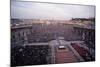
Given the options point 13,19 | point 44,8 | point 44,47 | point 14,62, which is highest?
point 44,8

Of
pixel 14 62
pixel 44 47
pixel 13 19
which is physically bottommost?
pixel 14 62

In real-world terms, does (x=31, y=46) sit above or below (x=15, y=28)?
below
